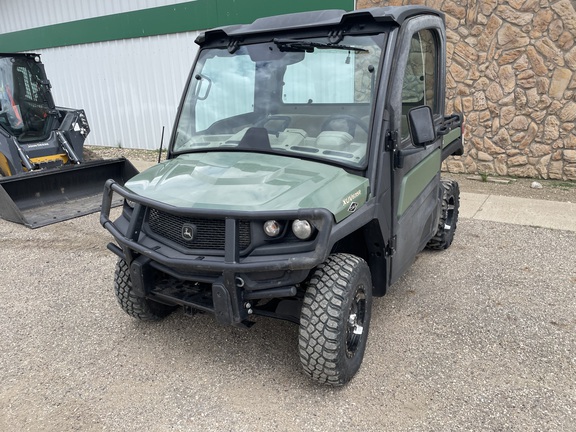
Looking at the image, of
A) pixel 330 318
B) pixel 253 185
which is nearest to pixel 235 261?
pixel 253 185

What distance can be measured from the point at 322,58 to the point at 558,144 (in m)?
5.50

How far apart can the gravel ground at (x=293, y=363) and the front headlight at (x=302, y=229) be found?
Result: 100cm

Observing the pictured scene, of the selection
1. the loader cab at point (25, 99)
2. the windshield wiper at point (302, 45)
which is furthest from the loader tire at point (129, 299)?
the loader cab at point (25, 99)

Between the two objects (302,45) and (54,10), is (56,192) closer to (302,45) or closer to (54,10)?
(302,45)

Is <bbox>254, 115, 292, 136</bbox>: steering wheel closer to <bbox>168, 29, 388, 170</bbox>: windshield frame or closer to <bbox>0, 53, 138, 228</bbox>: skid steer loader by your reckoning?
<bbox>168, 29, 388, 170</bbox>: windshield frame

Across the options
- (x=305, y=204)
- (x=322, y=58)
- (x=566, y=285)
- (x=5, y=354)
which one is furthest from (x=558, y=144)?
(x=5, y=354)

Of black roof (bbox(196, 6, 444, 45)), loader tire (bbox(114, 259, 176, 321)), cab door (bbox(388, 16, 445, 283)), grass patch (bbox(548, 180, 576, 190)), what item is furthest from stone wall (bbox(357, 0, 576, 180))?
loader tire (bbox(114, 259, 176, 321))

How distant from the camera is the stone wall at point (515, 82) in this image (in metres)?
7.06

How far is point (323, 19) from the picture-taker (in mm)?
3270

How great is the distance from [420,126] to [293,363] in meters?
1.69

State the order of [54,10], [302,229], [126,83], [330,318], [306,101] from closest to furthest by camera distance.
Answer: [302,229]
[330,318]
[306,101]
[126,83]
[54,10]

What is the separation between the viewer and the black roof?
10.2 ft

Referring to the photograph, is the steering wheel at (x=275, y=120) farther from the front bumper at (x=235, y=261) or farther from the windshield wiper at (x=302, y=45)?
the front bumper at (x=235, y=261)

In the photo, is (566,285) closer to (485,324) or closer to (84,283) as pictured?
(485,324)
